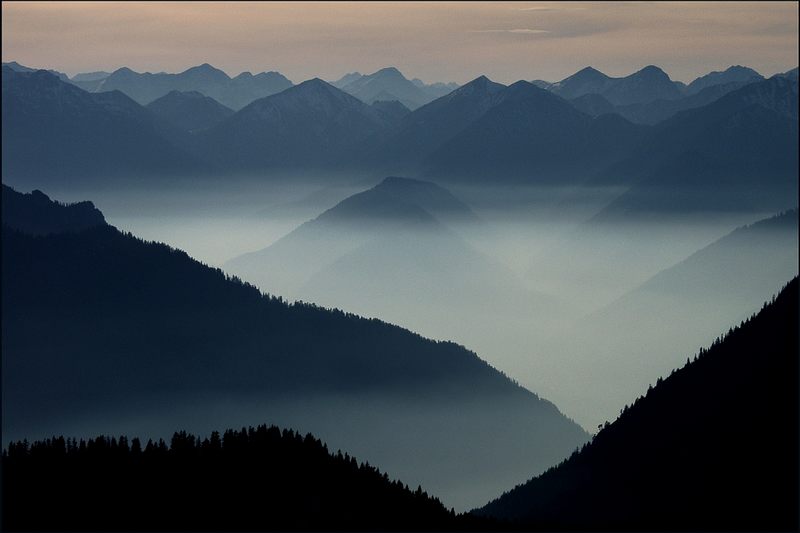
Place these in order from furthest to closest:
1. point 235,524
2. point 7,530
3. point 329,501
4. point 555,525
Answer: point 555,525
point 329,501
point 235,524
point 7,530

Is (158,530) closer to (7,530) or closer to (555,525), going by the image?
(7,530)

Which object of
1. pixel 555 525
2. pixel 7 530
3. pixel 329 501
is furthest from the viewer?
pixel 555 525

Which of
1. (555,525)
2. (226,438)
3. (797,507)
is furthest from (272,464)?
(797,507)

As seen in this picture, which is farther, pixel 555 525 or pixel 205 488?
pixel 555 525

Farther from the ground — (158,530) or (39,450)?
(39,450)

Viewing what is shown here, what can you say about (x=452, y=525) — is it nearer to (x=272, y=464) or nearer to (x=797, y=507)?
(x=272, y=464)

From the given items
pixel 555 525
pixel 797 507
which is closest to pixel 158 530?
pixel 555 525
